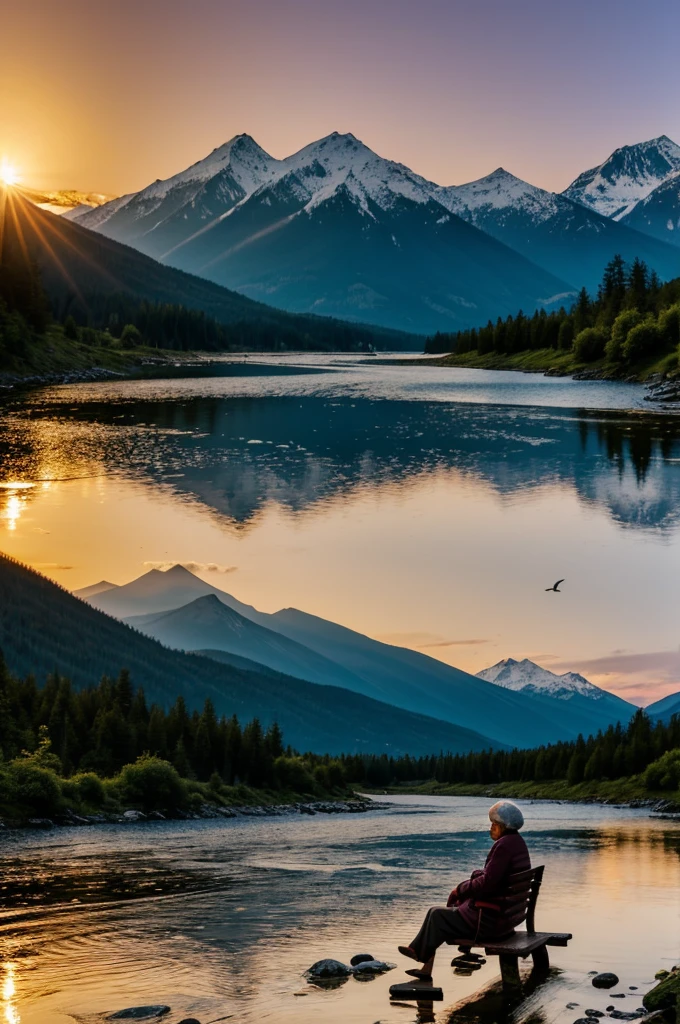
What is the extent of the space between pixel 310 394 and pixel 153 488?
76.9 meters

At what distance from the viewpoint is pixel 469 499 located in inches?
2247

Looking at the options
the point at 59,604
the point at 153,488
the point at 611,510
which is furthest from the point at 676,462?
the point at 59,604

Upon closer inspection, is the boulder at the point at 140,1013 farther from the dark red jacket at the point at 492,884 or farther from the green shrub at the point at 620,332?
the green shrub at the point at 620,332

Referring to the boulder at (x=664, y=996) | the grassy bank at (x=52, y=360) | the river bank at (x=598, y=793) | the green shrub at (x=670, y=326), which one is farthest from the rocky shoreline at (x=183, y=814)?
the green shrub at (x=670, y=326)

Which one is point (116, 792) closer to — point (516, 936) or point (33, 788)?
point (33, 788)

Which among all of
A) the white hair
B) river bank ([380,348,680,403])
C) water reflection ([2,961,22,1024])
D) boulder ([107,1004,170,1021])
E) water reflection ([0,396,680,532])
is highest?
river bank ([380,348,680,403])

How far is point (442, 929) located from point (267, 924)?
6.94 metres

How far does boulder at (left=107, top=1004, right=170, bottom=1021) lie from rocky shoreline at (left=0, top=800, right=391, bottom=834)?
34.0 metres

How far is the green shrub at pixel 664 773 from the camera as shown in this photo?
124250mm

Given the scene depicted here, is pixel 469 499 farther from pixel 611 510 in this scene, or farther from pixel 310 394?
pixel 310 394

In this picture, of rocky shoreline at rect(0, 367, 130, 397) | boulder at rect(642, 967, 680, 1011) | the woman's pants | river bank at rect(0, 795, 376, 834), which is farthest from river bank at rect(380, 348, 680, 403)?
boulder at rect(642, 967, 680, 1011)

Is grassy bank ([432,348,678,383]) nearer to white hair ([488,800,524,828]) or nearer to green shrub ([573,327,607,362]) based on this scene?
green shrub ([573,327,607,362])

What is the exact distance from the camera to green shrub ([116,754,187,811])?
222 ft

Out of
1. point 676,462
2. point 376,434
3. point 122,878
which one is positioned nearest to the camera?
point 122,878
